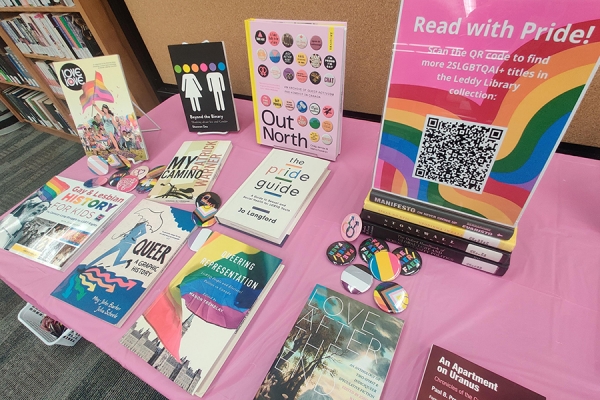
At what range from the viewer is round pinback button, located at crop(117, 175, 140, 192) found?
0.97 m

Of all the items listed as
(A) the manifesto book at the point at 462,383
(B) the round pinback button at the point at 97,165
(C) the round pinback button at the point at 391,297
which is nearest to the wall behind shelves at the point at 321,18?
(C) the round pinback button at the point at 391,297

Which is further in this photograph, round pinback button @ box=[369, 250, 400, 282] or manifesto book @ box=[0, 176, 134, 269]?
manifesto book @ box=[0, 176, 134, 269]

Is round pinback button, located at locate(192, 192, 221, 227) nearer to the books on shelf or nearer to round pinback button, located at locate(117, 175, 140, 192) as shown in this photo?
round pinback button, located at locate(117, 175, 140, 192)

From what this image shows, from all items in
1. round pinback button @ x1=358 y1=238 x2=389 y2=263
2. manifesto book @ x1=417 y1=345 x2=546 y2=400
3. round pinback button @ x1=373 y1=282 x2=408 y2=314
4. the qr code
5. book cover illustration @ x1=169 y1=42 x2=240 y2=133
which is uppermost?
book cover illustration @ x1=169 y1=42 x2=240 y2=133

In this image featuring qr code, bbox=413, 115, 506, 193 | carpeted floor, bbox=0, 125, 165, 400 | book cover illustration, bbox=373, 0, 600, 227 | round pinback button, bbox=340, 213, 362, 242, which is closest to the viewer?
book cover illustration, bbox=373, 0, 600, 227

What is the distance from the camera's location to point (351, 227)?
2.56 feet

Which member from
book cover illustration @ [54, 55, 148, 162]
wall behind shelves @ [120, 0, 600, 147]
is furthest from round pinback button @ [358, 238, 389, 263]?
book cover illustration @ [54, 55, 148, 162]

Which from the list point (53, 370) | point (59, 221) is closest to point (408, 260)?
point (59, 221)

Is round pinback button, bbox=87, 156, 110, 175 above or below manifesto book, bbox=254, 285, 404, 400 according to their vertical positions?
above

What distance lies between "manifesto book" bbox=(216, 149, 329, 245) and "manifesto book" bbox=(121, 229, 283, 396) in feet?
0.22

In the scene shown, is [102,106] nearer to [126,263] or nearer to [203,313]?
[126,263]

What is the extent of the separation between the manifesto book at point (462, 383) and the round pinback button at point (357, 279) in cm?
18

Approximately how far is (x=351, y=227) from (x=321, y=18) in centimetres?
→ 80

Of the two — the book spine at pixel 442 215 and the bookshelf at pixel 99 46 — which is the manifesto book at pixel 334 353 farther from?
the bookshelf at pixel 99 46
